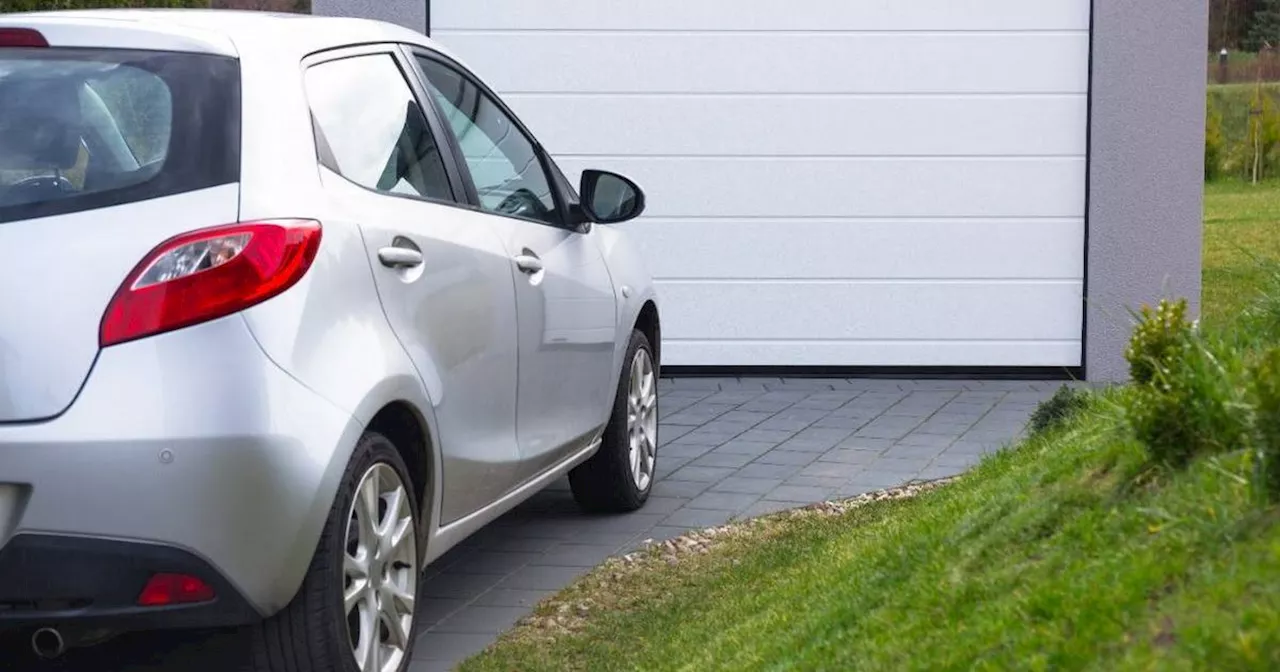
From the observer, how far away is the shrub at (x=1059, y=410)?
20.6 feet

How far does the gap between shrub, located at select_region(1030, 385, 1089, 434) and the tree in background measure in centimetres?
4422

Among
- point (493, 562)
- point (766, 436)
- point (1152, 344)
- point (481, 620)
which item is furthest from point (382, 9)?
point (1152, 344)

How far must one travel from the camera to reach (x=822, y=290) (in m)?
10.4

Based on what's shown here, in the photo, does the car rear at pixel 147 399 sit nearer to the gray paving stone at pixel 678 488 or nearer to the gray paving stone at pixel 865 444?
the gray paving stone at pixel 678 488

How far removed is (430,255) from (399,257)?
0.22 m

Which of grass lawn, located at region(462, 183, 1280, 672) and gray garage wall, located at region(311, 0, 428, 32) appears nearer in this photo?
grass lawn, located at region(462, 183, 1280, 672)

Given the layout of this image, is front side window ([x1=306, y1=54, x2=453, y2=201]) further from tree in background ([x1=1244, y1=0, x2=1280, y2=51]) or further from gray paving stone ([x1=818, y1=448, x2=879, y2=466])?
tree in background ([x1=1244, y1=0, x2=1280, y2=51])

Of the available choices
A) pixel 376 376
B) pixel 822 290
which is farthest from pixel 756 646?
pixel 822 290

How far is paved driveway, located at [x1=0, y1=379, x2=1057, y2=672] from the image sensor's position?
5293mm

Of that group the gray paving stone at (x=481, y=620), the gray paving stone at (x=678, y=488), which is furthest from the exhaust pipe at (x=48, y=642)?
the gray paving stone at (x=678, y=488)

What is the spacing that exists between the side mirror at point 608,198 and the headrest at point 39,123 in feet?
7.69

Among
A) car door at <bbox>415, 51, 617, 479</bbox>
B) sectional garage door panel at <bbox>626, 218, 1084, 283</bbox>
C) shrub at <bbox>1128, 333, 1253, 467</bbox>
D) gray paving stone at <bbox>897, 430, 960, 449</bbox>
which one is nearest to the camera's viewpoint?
shrub at <bbox>1128, 333, 1253, 467</bbox>

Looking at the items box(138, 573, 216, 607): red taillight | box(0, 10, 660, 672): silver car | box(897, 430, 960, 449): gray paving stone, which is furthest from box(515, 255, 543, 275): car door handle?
box(897, 430, 960, 449): gray paving stone

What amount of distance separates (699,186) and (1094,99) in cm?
227
